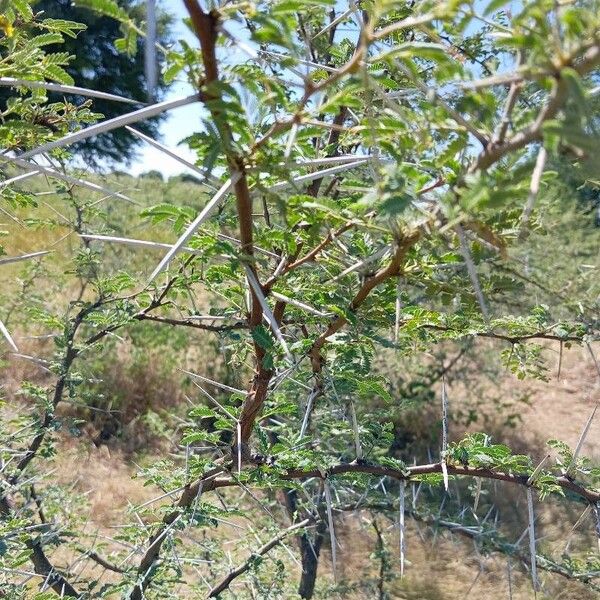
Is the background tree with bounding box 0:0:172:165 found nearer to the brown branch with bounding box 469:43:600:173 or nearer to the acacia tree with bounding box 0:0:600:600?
the acacia tree with bounding box 0:0:600:600

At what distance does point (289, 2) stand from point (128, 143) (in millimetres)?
8554

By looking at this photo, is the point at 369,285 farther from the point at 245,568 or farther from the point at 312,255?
the point at 245,568

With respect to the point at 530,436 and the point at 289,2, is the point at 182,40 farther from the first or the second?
the point at 530,436

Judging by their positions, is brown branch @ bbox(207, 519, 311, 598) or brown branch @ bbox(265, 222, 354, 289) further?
brown branch @ bbox(207, 519, 311, 598)

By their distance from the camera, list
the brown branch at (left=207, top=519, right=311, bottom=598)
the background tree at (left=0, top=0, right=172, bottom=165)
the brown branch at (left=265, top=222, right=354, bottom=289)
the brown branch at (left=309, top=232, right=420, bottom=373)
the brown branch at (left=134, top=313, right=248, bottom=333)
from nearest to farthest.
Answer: the brown branch at (left=309, top=232, right=420, bottom=373)
the brown branch at (left=265, top=222, right=354, bottom=289)
the brown branch at (left=134, top=313, right=248, bottom=333)
the brown branch at (left=207, top=519, right=311, bottom=598)
the background tree at (left=0, top=0, right=172, bottom=165)

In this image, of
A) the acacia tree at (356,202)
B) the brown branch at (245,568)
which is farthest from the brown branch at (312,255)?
the brown branch at (245,568)

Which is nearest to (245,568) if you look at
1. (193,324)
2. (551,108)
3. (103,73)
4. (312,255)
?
(193,324)

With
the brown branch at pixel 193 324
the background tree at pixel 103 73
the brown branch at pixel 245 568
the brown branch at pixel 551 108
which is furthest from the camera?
the background tree at pixel 103 73

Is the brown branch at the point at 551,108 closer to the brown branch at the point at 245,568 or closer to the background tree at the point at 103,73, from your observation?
the brown branch at the point at 245,568

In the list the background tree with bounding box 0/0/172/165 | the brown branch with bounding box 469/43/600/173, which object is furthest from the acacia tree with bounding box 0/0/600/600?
the background tree with bounding box 0/0/172/165

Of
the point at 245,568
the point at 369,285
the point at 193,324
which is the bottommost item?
the point at 245,568

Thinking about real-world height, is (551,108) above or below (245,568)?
above

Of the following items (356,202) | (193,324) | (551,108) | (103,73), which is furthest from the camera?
(103,73)

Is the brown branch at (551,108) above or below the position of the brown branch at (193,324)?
above
